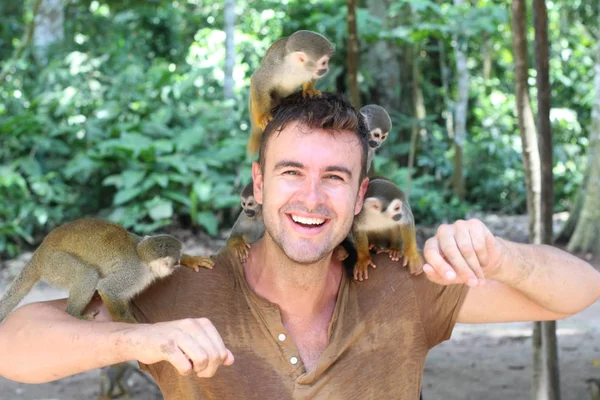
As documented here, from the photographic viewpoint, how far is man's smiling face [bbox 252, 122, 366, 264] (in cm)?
182

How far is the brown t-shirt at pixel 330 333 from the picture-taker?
181cm

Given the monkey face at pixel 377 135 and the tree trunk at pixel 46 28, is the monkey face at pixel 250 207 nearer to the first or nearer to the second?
the monkey face at pixel 377 135

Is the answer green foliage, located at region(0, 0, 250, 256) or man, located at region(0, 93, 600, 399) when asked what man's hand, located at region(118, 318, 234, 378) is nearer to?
man, located at region(0, 93, 600, 399)

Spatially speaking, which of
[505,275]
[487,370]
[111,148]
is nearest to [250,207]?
[505,275]

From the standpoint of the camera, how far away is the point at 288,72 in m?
2.46

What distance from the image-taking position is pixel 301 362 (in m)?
1.84

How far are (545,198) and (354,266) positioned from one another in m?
1.49

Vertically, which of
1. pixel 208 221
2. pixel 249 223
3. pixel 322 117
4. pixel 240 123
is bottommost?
pixel 208 221

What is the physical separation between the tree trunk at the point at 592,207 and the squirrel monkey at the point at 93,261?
17.6ft

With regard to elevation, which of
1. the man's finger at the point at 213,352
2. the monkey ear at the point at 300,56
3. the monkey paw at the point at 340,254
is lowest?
the monkey paw at the point at 340,254

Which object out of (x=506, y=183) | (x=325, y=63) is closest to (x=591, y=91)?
(x=506, y=183)

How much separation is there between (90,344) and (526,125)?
2.45 meters

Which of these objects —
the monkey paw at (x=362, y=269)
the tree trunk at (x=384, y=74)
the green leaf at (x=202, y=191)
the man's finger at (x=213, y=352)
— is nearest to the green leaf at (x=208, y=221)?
the green leaf at (x=202, y=191)

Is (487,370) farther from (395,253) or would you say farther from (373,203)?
(395,253)
